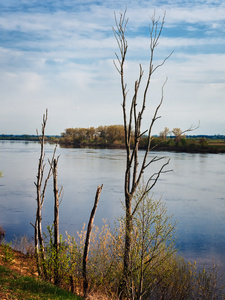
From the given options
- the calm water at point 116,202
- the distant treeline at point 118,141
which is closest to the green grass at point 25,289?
the calm water at point 116,202

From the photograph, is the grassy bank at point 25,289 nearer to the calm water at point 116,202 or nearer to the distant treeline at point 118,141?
the calm water at point 116,202

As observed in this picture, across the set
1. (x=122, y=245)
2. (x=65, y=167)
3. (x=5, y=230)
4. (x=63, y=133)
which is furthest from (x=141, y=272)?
(x=63, y=133)

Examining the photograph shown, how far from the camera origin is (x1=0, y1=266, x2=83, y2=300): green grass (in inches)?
256

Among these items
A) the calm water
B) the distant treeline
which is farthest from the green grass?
the distant treeline

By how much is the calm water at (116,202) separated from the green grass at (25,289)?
6.65m

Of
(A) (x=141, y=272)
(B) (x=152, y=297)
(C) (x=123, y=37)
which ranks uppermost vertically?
(C) (x=123, y=37)

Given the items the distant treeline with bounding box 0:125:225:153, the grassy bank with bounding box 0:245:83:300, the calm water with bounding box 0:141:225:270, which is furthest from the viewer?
the distant treeline with bounding box 0:125:225:153

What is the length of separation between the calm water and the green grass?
21.8ft

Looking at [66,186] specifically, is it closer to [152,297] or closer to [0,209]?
[0,209]

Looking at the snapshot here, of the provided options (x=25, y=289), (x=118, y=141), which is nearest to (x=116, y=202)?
(x=25, y=289)

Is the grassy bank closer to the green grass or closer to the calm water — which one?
the green grass

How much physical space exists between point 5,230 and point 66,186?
1120 centimetres

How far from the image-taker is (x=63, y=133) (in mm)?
109438

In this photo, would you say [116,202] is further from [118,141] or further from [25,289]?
[118,141]
